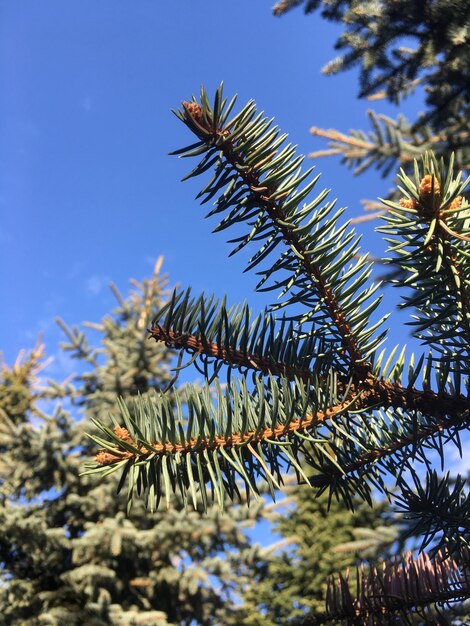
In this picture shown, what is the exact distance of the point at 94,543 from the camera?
6.46 metres

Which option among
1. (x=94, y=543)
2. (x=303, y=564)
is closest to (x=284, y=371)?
(x=94, y=543)

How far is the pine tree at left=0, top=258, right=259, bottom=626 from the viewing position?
262 inches

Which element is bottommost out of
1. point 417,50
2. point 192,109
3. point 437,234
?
point 437,234

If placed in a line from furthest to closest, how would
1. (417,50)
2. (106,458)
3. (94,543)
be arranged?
1. (94,543)
2. (417,50)
3. (106,458)

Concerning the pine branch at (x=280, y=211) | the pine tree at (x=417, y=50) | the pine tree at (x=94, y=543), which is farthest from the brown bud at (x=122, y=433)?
the pine tree at (x=94, y=543)

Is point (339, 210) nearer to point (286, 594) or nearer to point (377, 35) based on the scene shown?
point (377, 35)

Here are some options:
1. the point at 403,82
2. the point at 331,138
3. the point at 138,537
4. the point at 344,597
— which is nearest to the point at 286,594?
the point at 138,537

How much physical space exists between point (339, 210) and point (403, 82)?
15.2 feet

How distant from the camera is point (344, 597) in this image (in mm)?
990

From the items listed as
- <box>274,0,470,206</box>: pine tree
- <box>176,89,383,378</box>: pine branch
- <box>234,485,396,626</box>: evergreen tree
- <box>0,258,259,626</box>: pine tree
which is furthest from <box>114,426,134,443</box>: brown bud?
<box>234,485,396,626</box>: evergreen tree

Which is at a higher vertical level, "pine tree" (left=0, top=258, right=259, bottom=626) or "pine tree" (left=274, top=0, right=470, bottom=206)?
"pine tree" (left=274, top=0, right=470, bottom=206)

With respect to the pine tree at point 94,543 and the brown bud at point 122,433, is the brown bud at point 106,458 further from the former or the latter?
the pine tree at point 94,543

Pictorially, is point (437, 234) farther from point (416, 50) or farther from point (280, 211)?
point (416, 50)

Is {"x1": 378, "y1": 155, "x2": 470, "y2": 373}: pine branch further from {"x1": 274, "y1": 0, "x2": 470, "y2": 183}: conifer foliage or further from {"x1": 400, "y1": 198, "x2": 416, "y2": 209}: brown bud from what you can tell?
{"x1": 274, "y1": 0, "x2": 470, "y2": 183}: conifer foliage
